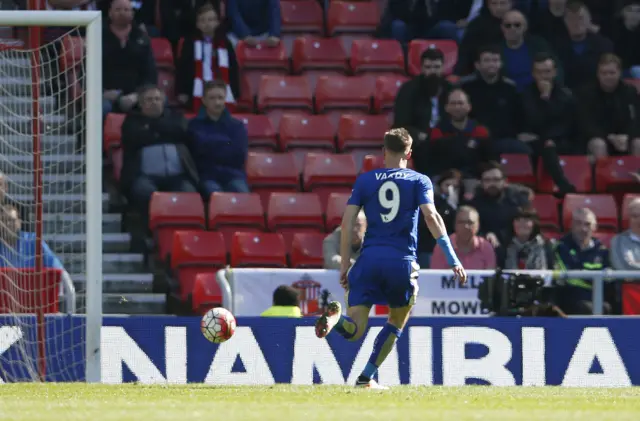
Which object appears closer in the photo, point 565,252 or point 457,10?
point 565,252

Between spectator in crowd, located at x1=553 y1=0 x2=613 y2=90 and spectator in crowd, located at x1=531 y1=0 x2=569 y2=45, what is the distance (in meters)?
0.06

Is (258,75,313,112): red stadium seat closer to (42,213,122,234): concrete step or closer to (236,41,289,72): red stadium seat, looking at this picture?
(236,41,289,72): red stadium seat

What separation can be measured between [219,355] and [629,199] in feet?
18.9

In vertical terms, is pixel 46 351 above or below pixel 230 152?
below

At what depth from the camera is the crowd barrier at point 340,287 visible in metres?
12.8

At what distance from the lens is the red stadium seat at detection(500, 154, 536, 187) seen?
15875 mm

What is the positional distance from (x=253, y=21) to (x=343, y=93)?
1.48 metres

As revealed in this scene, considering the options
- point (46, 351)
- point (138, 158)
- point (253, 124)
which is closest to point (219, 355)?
point (46, 351)

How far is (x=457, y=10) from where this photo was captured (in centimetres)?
1784

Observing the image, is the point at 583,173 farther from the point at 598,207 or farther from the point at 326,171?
the point at 326,171

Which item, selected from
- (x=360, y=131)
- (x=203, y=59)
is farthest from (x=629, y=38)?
(x=203, y=59)

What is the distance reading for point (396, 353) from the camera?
40.1ft

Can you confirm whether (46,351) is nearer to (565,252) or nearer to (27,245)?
(27,245)

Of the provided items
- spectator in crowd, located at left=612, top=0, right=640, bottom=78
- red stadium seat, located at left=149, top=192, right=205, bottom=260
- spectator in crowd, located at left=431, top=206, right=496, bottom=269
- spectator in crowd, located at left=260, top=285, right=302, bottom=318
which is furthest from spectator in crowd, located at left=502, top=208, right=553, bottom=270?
spectator in crowd, located at left=612, top=0, right=640, bottom=78
